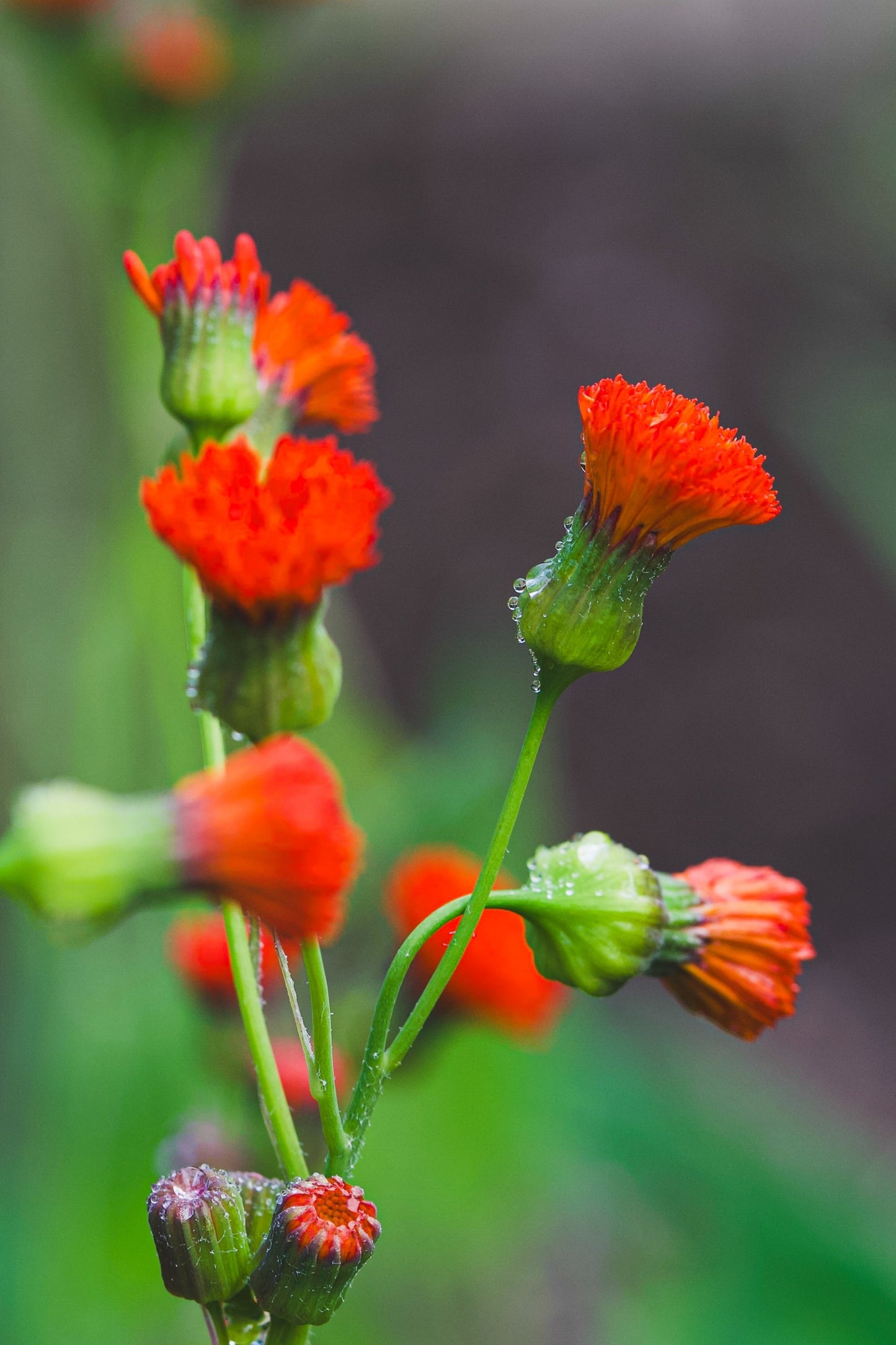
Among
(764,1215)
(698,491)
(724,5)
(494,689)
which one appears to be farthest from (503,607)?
(698,491)

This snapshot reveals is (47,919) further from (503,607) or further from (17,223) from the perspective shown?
(503,607)

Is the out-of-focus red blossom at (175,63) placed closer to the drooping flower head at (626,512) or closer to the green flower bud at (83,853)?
the drooping flower head at (626,512)

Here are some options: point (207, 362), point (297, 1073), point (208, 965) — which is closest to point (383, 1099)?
point (208, 965)

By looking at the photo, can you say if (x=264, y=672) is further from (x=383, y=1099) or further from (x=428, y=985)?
(x=383, y=1099)

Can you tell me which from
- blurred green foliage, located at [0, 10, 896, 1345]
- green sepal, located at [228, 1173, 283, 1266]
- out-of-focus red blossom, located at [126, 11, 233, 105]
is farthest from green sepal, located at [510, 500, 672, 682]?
out-of-focus red blossom, located at [126, 11, 233, 105]

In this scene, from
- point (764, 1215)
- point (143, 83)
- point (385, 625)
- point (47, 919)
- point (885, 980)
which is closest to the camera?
point (47, 919)
